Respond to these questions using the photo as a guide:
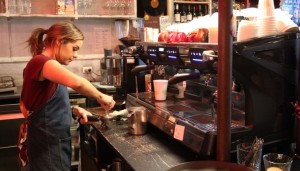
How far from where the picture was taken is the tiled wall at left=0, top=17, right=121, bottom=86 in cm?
365

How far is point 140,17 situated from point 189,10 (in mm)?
711

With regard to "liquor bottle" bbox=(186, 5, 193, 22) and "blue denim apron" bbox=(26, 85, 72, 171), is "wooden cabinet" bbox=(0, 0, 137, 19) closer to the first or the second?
"liquor bottle" bbox=(186, 5, 193, 22)

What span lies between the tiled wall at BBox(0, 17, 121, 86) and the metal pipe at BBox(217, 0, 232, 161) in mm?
3045

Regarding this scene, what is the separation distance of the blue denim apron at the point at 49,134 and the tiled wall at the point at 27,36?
2.13 meters

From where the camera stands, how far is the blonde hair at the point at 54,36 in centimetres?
179

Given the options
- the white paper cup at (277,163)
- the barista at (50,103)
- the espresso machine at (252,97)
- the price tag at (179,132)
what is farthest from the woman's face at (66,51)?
the white paper cup at (277,163)

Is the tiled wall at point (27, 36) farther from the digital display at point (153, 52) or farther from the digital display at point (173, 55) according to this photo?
the digital display at point (173, 55)

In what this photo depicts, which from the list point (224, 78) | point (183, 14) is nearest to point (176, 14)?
point (183, 14)

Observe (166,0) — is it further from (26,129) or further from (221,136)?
(221,136)

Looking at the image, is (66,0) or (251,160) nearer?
(251,160)

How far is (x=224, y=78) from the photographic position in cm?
116

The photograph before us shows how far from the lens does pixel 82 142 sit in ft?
7.81

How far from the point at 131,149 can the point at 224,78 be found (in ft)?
2.05

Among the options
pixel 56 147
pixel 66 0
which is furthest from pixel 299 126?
pixel 66 0
